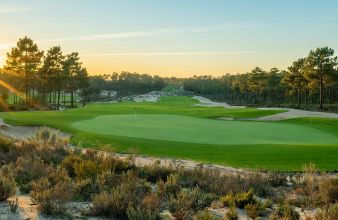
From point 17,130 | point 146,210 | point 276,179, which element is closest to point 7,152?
point 276,179

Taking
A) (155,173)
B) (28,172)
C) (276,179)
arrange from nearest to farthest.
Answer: (28,172) < (155,173) < (276,179)

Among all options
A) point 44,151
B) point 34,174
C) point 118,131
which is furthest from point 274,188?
point 118,131

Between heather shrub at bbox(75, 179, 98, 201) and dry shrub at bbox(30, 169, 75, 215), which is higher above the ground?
dry shrub at bbox(30, 169, 75, 215)

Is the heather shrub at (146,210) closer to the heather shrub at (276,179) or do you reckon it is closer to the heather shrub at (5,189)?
the heather shrub at (5,189)

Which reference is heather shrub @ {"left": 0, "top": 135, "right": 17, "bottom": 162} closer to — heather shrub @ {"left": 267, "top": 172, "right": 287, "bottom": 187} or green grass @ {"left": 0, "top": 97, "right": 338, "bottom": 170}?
green grass @ {"left": 0, "top": 97, "right": 338, "bottom": 170}

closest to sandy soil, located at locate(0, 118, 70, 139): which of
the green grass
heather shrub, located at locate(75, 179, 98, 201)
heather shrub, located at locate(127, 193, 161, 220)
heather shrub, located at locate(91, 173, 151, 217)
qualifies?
the green grass

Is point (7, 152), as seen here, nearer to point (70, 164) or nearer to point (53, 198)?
point (70, 164)

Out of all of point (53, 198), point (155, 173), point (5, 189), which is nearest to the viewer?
point (53, 198)

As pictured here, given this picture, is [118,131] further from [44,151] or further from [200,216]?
[200,216]

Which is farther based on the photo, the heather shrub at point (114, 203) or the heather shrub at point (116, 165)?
the heather shrub at point (116, 165)

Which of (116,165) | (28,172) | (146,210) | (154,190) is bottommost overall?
(154,190)

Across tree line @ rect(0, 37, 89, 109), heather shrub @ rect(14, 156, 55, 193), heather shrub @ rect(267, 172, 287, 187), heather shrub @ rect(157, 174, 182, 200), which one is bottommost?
heather shrub @ rect(267, 172, 287, 187)

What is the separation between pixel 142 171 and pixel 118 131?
51.0 ft

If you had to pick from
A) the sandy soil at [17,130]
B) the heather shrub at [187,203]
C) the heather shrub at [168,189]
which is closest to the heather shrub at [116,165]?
the heather shrub at [168,189]
